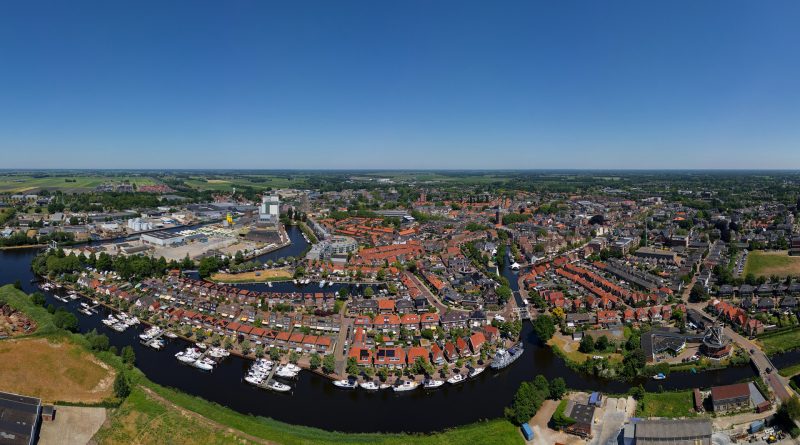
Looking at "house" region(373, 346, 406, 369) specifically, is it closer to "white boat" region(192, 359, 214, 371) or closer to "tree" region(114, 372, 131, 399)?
"white boat" region(192, 359, 214, 371)

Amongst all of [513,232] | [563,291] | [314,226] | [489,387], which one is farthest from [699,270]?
[314,226]

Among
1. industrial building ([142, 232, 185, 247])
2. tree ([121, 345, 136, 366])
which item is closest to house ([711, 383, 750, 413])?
tree ([121, 345, 136, 366])

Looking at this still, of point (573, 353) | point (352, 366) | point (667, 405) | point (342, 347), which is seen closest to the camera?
point (667, 405)

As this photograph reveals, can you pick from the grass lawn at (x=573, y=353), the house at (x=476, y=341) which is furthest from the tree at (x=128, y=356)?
the grass lawn at (x=573, y=353)

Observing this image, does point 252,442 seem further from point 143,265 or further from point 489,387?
point 143,265

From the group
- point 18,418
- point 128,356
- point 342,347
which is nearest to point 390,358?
point 342,347

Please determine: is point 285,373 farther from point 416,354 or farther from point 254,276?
point 254,276

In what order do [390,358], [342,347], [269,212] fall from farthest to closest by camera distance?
[269,212] < [342,347] < [390,358]
